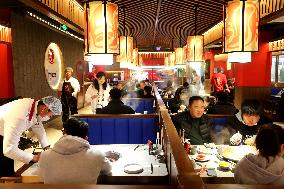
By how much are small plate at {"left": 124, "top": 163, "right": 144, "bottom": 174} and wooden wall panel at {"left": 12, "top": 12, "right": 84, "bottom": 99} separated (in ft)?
18.1

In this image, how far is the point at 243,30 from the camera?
3.78 metres

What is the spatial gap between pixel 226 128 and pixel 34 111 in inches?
132

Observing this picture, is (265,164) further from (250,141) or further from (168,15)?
(168,15)

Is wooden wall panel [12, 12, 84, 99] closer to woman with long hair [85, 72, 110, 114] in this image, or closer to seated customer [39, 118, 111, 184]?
woman with long hair [85, 72, 110, 114]

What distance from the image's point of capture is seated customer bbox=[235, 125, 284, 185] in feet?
7.36

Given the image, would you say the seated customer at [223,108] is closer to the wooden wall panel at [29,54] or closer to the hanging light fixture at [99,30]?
the hanging light fixture at [99,30]

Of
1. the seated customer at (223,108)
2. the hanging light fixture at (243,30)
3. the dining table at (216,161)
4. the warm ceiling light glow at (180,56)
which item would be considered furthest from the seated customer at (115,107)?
the warm ceiling light glow at (180,56)

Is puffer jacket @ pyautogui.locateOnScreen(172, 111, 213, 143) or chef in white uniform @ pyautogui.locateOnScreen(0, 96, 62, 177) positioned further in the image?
puffer jacket @ pyautogui.locateOnScreen(172, 111, 213, 143)

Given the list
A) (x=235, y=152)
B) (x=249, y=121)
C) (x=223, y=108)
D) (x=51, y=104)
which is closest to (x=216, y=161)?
(x=235, y=152)

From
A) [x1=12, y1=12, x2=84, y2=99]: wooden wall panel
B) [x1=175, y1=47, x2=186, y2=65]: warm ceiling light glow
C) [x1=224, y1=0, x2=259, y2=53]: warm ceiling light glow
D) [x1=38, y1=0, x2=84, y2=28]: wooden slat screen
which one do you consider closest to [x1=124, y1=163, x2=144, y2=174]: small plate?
[x1=224, y1=0, x2=259, y2=53]: warm ceiling light glow

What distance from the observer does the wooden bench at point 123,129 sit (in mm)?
5129

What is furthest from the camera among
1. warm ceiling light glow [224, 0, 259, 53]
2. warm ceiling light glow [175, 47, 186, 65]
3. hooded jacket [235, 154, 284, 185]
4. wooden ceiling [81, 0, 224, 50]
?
warm ceiling light glow [175, 47, 186, 65]

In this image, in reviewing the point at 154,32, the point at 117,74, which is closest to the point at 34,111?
the point at 154,32

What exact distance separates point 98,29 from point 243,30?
1.97 meters
